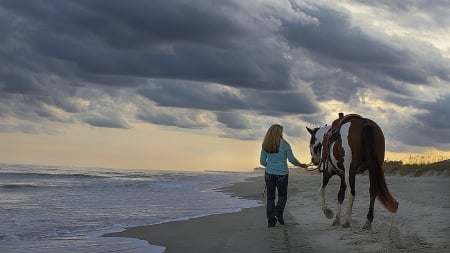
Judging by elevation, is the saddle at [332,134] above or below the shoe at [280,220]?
above

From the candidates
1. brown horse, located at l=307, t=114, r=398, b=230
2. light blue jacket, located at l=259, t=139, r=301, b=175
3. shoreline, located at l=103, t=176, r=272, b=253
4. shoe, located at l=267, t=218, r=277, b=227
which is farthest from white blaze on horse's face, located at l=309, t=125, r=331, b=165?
shoe, located at l=267, t=218, r=277, b=227

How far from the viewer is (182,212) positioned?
14.2 metres

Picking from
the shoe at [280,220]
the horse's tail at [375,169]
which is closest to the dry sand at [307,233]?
the shoe at [280,220]

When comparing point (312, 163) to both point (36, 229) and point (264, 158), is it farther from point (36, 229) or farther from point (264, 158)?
point (36, 229)

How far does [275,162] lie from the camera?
10.5 m

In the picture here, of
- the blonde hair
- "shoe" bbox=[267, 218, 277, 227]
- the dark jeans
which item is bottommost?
"shoe" bbox=[267, 218, 277, 227]

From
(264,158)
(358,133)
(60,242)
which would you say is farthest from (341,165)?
(60,242)

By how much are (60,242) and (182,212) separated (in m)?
5.58

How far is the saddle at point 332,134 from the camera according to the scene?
10.2 metres

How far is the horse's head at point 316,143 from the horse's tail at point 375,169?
7.00 feet

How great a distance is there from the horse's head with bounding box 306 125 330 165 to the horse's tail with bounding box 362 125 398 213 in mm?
2132

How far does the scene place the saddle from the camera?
1016cm

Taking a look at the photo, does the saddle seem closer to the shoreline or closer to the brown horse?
the brown horse

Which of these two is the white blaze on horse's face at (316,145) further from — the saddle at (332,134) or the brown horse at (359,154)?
the brown horse at (359,154)
